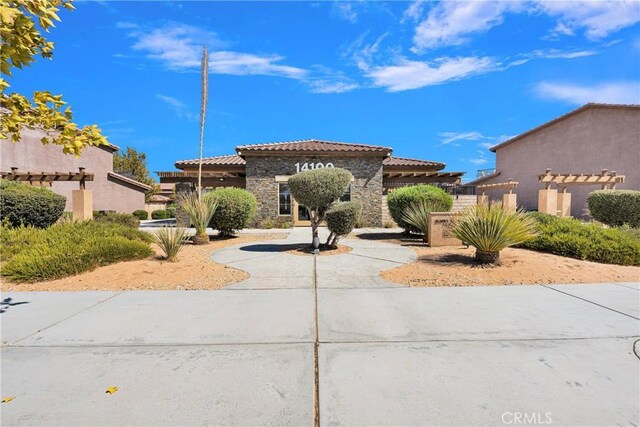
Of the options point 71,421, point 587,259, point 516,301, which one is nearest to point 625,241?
point 587,259

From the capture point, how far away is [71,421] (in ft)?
7.15

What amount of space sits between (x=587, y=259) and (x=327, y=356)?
26.3 feet

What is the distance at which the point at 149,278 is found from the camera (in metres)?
6.12

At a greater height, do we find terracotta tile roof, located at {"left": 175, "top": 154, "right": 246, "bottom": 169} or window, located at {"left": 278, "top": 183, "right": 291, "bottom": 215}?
terracotta tile roof, located at {"left": 175, "top": 154, "right": 246, "bottom": 169}

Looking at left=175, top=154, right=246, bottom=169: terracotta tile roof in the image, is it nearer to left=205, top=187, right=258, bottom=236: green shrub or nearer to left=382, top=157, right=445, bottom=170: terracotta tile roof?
left=205, top=187, right=258, bottom=236: green shrub

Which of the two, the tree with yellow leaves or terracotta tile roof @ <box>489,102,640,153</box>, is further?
terracotta tile roof @ <box>489,102,640,153</box>

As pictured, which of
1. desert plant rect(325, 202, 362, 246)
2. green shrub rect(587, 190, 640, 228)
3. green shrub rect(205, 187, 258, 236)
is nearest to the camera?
desert plant rect(325, 202, 362, 246)

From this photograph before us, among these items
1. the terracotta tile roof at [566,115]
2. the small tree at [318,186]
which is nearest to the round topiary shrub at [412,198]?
the small tree at [318,186]

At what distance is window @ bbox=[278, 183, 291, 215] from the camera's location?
18062 mm

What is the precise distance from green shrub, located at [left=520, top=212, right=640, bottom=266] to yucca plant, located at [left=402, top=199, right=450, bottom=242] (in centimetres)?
291

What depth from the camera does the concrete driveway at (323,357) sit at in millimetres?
2279

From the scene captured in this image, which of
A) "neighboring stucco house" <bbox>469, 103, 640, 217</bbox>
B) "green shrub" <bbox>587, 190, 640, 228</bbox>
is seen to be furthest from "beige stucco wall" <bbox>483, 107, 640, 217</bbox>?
"green shrub" <bbox>587, 190, 640, 228</bbox>

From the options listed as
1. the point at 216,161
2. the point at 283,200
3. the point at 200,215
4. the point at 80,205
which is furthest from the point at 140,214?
Result: the point at 200,215

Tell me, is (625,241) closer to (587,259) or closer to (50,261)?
(587,259)
